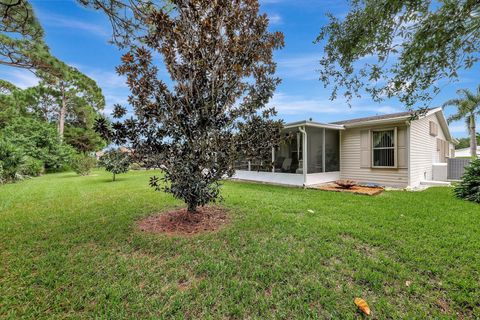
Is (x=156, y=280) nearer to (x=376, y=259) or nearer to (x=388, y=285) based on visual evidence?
(x=388, y=285)

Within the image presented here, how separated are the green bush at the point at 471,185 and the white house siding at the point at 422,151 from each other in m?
2.12

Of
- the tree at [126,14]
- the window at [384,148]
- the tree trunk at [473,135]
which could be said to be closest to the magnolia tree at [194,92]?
the tree at [126,14]

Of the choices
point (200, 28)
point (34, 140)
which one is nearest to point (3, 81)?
point (34, 140)

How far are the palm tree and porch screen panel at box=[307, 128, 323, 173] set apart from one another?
16.5 metres

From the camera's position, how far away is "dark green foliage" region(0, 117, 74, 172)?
702 inches

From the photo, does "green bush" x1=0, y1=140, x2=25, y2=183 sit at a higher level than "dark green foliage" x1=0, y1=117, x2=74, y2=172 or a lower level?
lower

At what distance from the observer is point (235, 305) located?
2.14m

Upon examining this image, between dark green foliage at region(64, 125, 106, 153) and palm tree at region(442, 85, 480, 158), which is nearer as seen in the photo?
palm tree at region(442, 85, 480, 158)

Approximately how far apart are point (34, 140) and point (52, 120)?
31.0 ft

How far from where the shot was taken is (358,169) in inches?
398

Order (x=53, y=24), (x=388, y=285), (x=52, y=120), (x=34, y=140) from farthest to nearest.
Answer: (x=52, y=120) < (x=34, y=140) < (x=53, y=24) < (x=388, y=285)

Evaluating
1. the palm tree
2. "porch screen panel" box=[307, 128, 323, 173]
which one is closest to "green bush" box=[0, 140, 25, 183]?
"porch screen panel" box=[307, 128, 323, 173]

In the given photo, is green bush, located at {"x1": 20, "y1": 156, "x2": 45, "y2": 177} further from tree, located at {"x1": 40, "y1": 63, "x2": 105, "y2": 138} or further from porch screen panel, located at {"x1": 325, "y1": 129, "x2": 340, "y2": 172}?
porch screen panel, located at {"x1": 325, "y1": 129, "x2": 340, "y2": 172}

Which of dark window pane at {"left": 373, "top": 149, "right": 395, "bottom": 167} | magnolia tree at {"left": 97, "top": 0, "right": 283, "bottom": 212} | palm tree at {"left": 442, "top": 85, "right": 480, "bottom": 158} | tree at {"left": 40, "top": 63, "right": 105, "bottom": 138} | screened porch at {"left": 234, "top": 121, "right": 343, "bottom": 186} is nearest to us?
magnolia tree at {"left": 97, "top": 0, "right": 283, "bottom": 212}
